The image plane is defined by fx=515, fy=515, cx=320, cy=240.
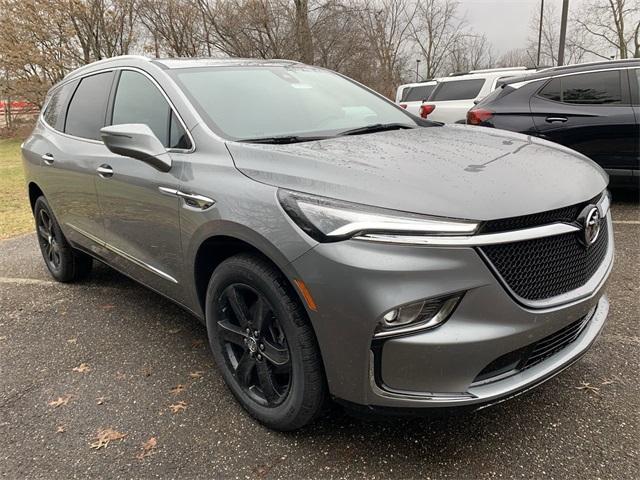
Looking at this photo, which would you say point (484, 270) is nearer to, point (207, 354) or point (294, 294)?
point (294, 294)

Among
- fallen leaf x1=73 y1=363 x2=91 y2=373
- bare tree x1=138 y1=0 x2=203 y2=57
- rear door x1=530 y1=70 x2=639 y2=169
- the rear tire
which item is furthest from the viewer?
bare tree x1=138 y1=0 x2=203 y2=57

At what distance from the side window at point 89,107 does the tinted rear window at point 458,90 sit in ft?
26.0

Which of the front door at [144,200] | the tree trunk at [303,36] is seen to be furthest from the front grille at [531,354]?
the tree trunk at [303,36]

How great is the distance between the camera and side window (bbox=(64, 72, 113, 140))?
3498 millimetres

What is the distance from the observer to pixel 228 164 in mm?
2322

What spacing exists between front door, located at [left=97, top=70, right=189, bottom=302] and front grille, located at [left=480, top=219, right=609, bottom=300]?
5.08 ft

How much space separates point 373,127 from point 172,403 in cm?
181

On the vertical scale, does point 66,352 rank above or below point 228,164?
below

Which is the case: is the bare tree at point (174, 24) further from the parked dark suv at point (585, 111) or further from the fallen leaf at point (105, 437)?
the fallen leaf at point (105, 437)

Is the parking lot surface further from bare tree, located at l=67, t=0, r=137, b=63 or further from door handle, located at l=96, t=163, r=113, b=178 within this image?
bare tree, located at l=67, t=0, r=137, b=63

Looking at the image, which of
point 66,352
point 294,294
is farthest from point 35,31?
point 294,294

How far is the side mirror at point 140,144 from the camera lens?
256cm

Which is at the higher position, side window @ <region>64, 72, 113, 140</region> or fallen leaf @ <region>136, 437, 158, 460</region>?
side window @ <region>64, 72, 113, 140</region>

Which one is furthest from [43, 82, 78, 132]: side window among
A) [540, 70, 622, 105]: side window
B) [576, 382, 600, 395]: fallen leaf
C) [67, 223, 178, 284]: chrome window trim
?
[540, 70, 622, 105]: side window
